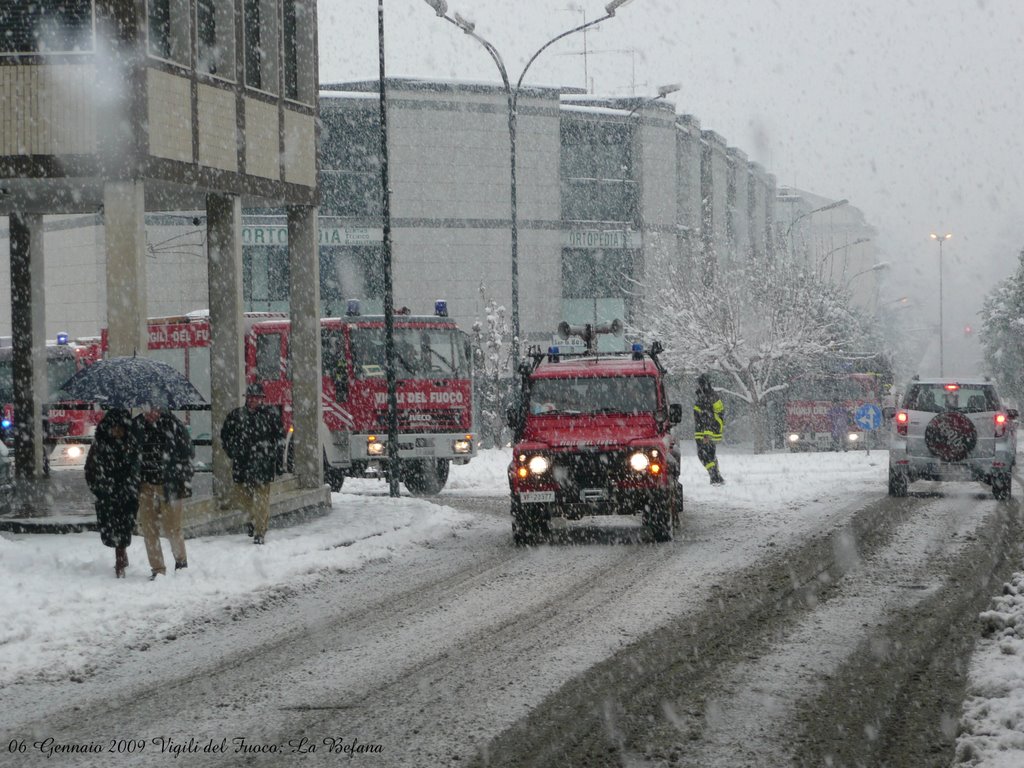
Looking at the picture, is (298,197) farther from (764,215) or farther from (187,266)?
(764,215)

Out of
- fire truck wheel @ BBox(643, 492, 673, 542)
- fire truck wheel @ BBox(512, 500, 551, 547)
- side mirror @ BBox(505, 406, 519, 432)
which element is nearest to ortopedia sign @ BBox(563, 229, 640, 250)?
side mirror @ BBox(505, 406, 519, 432)

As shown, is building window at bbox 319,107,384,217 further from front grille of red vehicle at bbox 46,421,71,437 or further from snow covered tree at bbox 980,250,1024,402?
snow covered tree at bbox 980,250,1024,402

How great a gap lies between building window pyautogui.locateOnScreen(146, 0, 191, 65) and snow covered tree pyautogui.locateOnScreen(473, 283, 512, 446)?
24.6 meters

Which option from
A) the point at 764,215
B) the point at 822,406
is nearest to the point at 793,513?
the point at 822,406

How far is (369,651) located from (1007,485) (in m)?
14.0

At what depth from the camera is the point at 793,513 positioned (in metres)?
19.1

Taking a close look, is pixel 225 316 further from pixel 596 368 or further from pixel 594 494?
pixel 594 494

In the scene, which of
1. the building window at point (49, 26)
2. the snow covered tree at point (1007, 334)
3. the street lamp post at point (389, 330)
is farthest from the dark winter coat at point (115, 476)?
the snow covered tree at point (1007, 334)

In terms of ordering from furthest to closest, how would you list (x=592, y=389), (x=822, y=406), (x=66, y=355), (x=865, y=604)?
1. (x=822, y=406)
2. (x=66, y=355)
3. (x=592, y=389)
4. (x=865, y=604)

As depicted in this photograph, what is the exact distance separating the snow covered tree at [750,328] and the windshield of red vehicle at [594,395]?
94.5 feet

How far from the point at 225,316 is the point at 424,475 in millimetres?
7659

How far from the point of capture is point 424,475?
24.4 m

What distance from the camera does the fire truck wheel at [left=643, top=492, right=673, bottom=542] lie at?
619 inches

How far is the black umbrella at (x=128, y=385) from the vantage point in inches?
512
